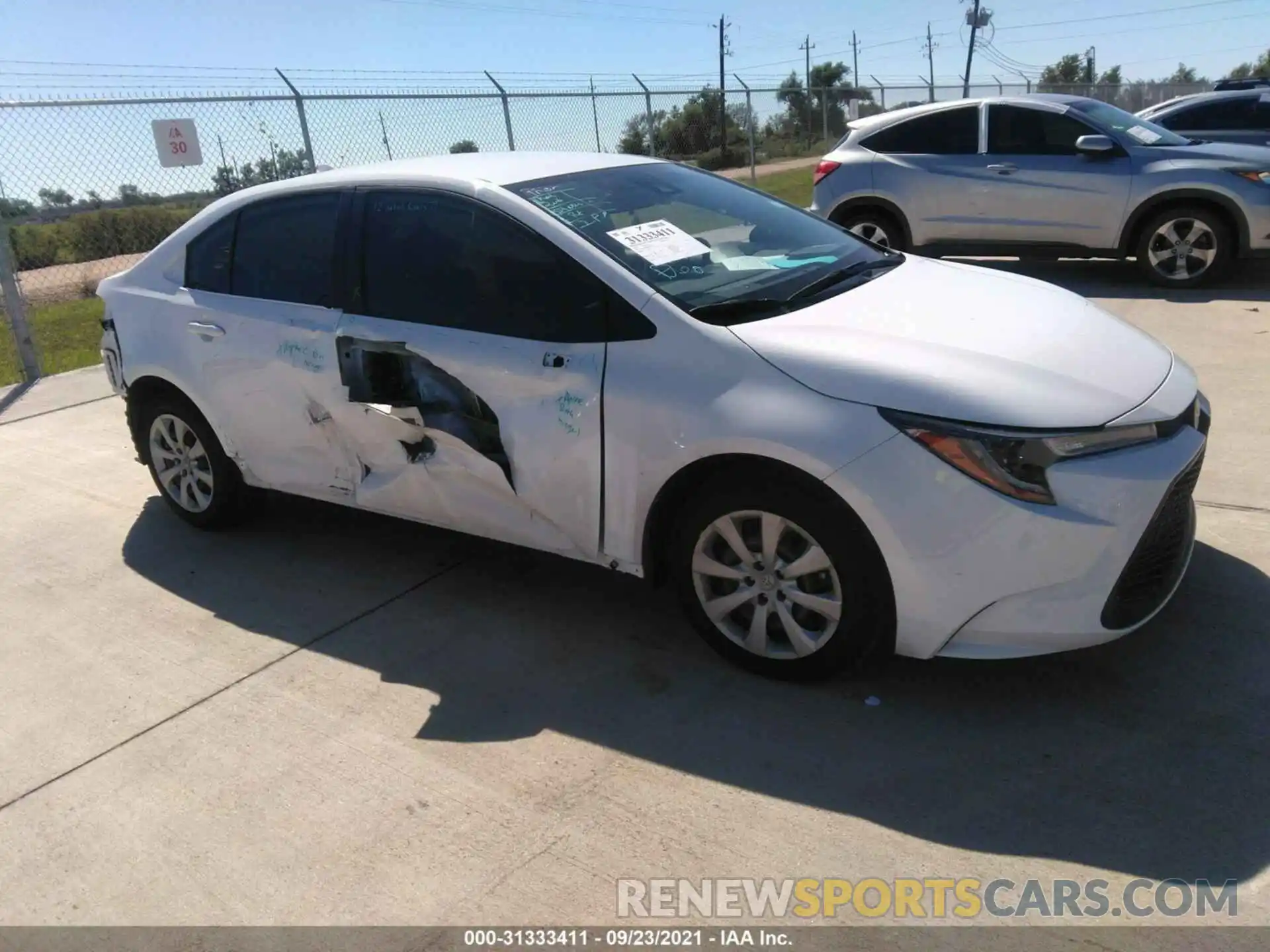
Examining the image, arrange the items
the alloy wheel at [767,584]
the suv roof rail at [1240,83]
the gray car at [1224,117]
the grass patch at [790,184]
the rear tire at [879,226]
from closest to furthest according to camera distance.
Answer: the alloy wheel at [767,584] → the rear tire at [879,226] → the gray car at [1224,117] → the suv roof rail at [1240,83] → the grass patch at [790,184]

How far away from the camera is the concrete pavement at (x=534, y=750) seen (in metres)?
2.74

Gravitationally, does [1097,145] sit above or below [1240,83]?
below

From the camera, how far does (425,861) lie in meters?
2.85

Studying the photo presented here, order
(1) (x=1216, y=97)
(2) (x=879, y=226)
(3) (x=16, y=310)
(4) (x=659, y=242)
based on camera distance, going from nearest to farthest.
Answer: (4) (x=659, y=242) < (3) (x=16, y=310) < (2) (x=879, y=226) < (1) (x=1216, y=97)

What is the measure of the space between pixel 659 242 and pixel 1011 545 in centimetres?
165

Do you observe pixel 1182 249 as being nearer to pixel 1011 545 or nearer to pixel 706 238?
pixel 706 238

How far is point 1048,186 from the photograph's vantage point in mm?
9273

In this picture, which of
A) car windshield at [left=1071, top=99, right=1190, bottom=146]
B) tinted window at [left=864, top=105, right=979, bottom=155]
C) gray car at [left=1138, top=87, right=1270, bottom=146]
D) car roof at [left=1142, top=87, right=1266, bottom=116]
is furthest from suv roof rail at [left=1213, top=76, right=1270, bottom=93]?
tinted window at [left=864, top=105, right=979, bottom=155]

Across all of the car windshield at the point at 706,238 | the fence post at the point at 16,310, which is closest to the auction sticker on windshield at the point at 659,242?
the car windshield at the point at 706,238

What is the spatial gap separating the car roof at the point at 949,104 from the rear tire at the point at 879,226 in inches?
31.6

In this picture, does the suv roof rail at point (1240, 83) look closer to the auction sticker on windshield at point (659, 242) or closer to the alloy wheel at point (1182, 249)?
the alloy wheel at point (1182, 249)

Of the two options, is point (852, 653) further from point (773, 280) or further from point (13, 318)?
point (13, 318)

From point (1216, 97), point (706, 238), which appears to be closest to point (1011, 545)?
point (706, 238)

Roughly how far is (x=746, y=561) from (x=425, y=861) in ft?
4.32
